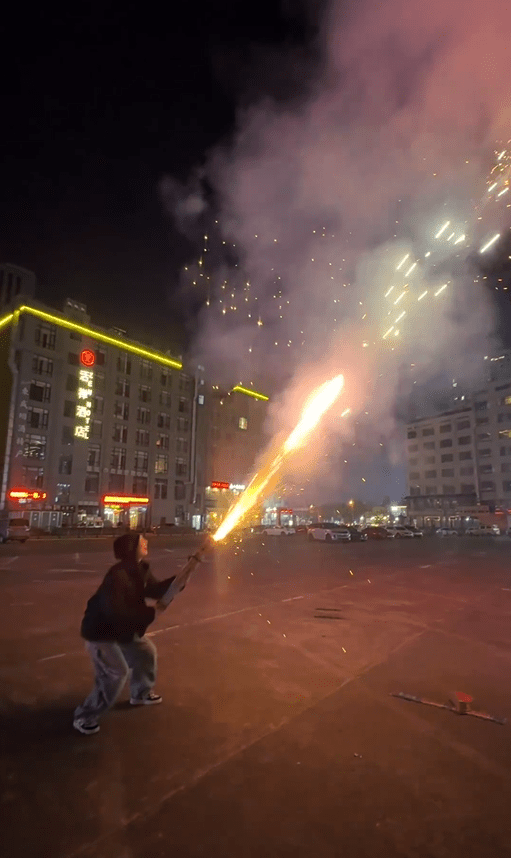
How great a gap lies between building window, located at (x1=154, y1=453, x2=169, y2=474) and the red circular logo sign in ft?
44.1

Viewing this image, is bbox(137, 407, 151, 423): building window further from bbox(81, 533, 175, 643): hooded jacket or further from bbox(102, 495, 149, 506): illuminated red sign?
bbox(81, 533, 175, 643): hooded jacket

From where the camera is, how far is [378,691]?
5.14m

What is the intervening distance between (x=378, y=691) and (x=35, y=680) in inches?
151

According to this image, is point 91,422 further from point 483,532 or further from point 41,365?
point 483,532

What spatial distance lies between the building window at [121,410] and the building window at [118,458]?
11.8ft

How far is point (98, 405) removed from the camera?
51344 mm

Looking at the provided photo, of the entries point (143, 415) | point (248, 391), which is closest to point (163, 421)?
point (143, 415)

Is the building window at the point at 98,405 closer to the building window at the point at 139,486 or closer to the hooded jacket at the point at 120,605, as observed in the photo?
the building window at the point at 139,486

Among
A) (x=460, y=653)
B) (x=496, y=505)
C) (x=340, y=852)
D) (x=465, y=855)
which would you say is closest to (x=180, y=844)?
(x=340, y=852)

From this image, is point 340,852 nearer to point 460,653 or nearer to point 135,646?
point 135,646

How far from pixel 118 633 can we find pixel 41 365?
157 ft

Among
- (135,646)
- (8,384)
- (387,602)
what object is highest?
(8,384)

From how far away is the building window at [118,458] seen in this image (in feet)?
169

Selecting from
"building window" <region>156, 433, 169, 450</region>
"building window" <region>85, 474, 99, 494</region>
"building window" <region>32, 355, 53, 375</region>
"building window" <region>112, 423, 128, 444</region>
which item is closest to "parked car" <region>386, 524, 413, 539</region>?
"building window" <region>156, 433, 169, 450</region>
